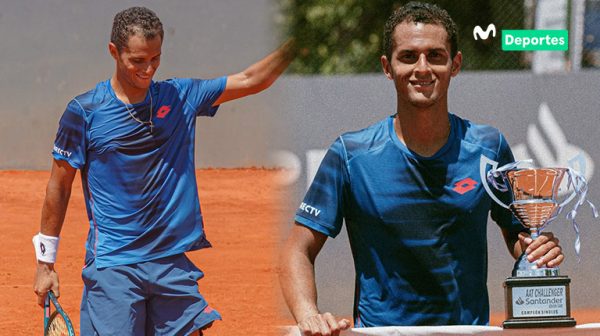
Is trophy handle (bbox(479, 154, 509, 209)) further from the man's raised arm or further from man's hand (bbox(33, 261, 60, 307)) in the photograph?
man's hand (bbox(33, 261, 60, 307))

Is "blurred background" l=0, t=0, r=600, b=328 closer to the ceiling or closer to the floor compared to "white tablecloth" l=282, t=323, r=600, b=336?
closer to the ceiling

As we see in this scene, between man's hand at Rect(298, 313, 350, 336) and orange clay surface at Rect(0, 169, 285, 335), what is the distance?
5.22m

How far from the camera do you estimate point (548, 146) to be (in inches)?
313

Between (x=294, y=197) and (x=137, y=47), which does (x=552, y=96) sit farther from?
(x=137, y=47)

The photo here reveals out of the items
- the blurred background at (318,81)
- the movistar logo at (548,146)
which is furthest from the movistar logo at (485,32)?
the movistar logo at (548,146)

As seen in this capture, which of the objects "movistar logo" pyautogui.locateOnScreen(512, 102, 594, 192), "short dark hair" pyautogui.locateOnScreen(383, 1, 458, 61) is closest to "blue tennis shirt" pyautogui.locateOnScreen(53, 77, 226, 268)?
"short dark hair" pyautogui.locateOnScreen(383, 1, 458, 61)

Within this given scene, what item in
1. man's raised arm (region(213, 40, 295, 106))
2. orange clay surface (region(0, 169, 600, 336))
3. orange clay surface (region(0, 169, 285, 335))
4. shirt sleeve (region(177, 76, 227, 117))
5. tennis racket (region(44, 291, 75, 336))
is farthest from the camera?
orange clay surface (region(0, 169, 285, 335))

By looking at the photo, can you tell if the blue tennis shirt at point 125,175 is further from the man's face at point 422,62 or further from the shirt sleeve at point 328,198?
the man's face at point 422,62

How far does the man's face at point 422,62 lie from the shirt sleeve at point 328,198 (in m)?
0.24

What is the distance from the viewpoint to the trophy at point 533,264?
104 inches

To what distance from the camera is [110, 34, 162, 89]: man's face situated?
4.25 meters

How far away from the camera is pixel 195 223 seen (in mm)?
4477

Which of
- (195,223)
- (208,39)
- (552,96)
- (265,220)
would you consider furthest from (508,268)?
(208,39)

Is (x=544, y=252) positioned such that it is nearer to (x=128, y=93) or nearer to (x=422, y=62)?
(x=422, y=62)
